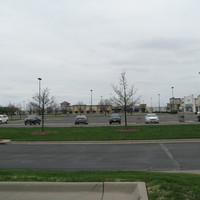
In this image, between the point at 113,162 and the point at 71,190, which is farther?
the point at 113,162

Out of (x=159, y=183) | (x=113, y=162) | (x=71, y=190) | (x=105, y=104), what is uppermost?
(x=105, y=104)

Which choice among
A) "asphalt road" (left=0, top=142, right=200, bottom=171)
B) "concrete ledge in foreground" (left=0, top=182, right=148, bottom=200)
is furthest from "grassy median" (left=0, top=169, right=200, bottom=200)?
"asphalt road" (left=0, top=142, right=200, bottom=171)

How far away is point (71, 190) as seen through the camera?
5.21 meters

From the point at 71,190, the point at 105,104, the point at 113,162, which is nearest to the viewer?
the point at 71,190

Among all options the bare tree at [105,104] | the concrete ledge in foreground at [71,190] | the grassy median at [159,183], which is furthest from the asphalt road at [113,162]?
the bare tree at [105,104]

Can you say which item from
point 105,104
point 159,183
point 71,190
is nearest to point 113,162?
point 159,183

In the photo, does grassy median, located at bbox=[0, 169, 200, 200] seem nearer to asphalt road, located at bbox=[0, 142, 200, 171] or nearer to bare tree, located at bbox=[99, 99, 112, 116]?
asphalt road, located at bbox=[0, 142, 200, 171]

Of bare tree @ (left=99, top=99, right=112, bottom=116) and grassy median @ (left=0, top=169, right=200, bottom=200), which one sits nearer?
grassy median @ (left=0, top=169, right=200, bottom=200)

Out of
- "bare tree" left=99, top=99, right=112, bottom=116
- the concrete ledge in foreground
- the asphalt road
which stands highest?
"bare tree" left=99, top=99, right=112, bottom=116

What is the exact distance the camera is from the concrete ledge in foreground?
16.0ft

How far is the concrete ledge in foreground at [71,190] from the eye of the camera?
487 cm

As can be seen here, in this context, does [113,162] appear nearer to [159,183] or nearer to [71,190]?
[159,183]

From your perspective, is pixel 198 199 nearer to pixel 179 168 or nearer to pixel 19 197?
pixel 19 197

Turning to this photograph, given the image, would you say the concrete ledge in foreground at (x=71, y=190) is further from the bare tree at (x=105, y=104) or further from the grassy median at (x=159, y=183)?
the bare tree at (x=105, y=104)
